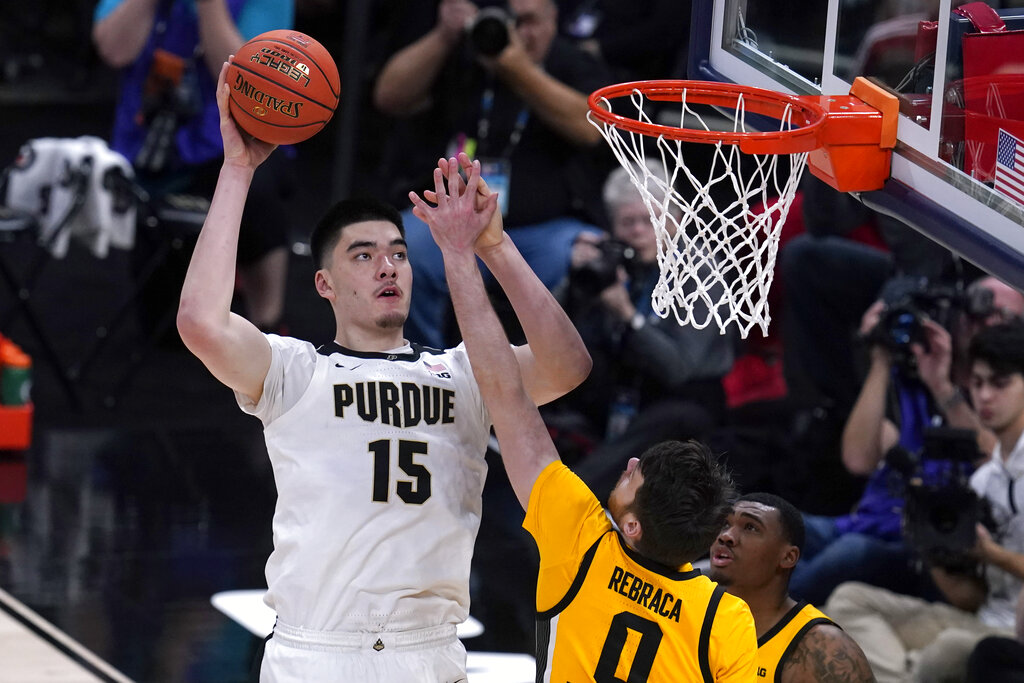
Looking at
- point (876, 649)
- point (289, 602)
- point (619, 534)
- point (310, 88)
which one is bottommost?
point (876, 649)

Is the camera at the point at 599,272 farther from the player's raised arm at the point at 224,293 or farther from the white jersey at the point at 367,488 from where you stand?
the player's raised arm at the point at 224,293

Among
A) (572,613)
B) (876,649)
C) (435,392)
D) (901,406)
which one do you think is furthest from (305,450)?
Result: (901,406)

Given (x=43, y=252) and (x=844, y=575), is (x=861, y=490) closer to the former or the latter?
(x=844, y=575)

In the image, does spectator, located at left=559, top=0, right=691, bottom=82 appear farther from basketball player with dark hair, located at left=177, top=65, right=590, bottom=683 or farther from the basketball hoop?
basketball player with dark hair, located at left=177, top=65, right=590, bottom=683

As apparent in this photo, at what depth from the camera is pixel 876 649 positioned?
5770 mm

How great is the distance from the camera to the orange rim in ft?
13.2

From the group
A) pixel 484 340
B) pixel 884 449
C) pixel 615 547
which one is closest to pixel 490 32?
pixel 884 449

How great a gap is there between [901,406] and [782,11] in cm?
220

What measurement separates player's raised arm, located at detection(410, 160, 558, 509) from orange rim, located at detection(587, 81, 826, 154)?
53 centimetres

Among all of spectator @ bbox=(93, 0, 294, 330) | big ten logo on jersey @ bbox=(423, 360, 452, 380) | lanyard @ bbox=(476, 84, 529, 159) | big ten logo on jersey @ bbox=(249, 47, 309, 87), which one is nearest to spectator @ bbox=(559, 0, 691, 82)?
lanyard @ bbox=(476, 84, 529, 159)

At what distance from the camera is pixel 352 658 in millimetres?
3945

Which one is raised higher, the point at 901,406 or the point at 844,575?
the point at 901,406

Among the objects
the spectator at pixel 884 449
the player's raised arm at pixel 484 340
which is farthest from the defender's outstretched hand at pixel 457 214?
the spectator at pixel 884 449

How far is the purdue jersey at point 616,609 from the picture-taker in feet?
11.6
